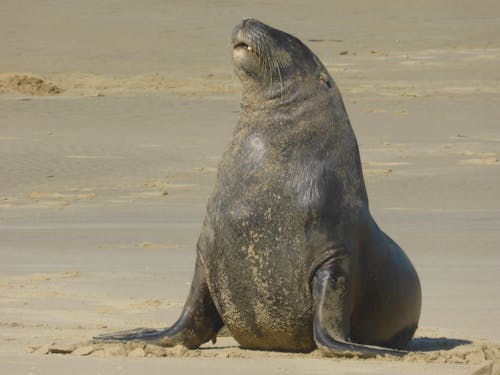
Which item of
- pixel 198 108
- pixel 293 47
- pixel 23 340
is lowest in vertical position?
pixel 198 108

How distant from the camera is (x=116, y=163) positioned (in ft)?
56.7

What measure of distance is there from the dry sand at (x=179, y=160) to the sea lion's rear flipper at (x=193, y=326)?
14 centimetres

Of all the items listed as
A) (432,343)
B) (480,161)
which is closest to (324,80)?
(432,343)

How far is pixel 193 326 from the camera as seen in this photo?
20.9 ft

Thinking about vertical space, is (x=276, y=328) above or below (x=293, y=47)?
below

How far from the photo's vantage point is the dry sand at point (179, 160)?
694 centimetres

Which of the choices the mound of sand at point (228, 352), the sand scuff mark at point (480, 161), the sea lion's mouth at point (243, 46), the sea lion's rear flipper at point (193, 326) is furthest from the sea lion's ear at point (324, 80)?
the sand scuff mark at point (480, 161)

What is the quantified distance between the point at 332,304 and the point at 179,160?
1161 cm

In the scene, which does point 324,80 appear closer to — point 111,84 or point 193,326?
point 193,326

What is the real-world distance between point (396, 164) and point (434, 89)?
7097 millimetres

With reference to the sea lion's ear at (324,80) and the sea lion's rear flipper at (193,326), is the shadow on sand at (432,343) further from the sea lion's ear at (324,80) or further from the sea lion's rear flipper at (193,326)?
the sea lion's ear at (324,80)

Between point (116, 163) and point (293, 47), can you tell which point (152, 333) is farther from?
point (116, 163)

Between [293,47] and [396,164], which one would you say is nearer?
[293,47]

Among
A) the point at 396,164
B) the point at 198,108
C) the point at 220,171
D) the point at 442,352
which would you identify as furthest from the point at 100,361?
the point at 198,108
